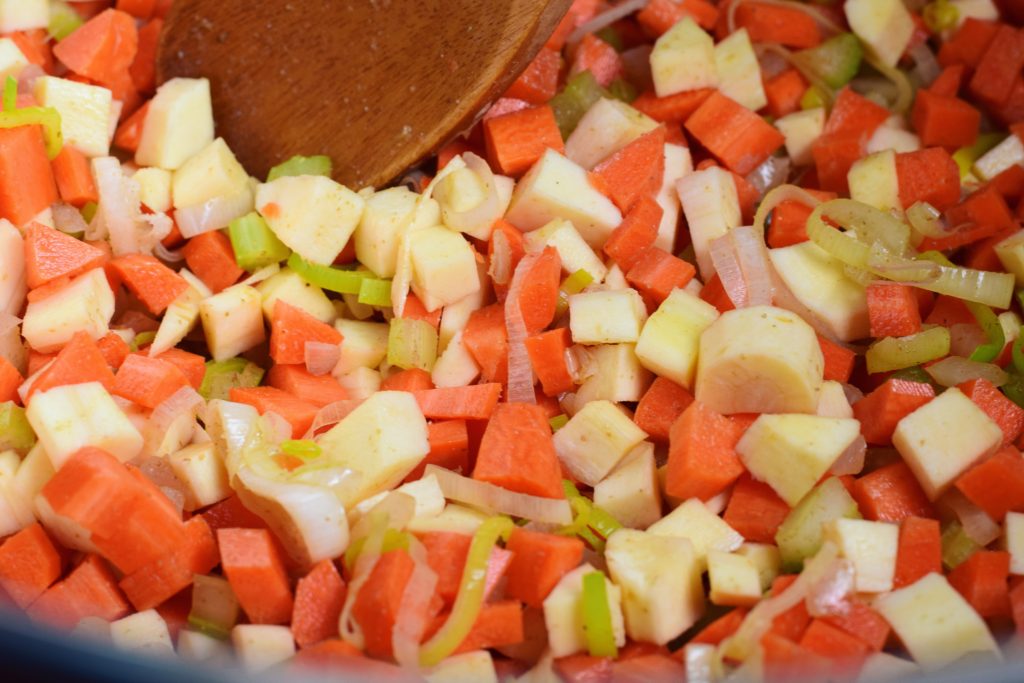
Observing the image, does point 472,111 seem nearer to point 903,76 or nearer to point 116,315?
point 116,315

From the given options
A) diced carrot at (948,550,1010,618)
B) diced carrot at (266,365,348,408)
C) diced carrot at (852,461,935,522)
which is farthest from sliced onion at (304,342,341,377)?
diced carrot at (948,550,1010,618)

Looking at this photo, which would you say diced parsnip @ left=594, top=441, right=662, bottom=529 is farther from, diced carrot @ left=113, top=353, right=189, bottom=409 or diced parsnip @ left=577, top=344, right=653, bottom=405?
diced carrot @ left=113, top=353, right=189, bottom=409

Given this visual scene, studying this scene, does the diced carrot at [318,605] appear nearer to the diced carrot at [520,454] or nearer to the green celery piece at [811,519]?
the diced carrot at [520,454]

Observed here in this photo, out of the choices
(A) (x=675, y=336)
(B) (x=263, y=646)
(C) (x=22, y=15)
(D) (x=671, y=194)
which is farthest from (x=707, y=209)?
(C) (x=22, y=15)

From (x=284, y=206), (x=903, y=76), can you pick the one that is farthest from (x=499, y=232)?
(x=903, y=76)

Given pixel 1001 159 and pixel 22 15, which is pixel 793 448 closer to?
pixel 1001 159
